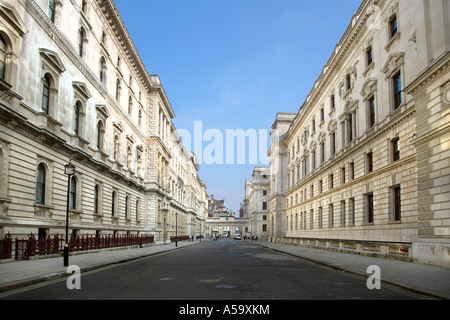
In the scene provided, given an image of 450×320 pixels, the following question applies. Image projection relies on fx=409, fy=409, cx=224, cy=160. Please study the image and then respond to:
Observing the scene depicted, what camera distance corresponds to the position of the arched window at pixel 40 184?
21.7 metres

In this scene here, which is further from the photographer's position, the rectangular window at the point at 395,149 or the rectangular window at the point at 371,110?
the rectangular window at the point at 371,110

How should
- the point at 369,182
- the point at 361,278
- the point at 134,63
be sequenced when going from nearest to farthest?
the point at 361,278
the point at 369,182
the point at 134,63

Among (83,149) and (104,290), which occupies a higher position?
(83,149)

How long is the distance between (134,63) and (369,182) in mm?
28221

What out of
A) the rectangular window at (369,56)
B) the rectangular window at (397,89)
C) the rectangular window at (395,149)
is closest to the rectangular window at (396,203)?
the rectangular window at (395,149)

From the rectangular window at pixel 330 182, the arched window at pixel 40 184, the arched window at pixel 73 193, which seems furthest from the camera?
the rectangular window at pixel 330 182

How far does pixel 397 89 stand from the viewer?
2408 centimetres

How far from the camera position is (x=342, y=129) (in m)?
34.8

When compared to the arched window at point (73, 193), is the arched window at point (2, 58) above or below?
above

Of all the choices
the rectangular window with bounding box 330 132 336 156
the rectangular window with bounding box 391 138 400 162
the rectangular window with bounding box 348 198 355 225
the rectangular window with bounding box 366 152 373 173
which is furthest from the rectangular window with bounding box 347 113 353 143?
the rectangular window with bounding box 391 138 400 162

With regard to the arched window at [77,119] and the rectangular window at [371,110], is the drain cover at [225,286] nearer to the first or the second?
the arched window at [77,119]

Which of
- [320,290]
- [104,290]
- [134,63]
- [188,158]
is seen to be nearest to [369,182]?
[320,290]

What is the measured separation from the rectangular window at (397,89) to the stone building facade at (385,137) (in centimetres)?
6
